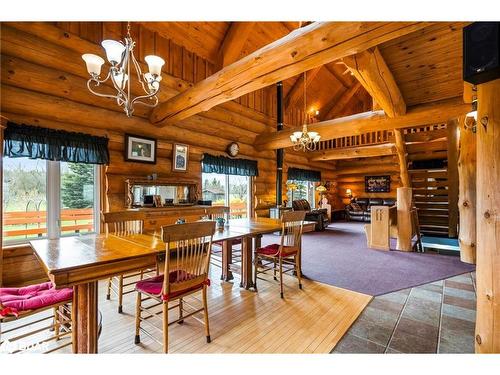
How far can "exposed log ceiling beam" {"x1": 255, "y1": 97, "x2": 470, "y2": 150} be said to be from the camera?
159 inches

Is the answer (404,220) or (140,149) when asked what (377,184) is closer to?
(404,220)

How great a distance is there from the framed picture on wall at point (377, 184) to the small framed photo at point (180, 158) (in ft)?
28.1

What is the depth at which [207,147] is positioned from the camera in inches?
221

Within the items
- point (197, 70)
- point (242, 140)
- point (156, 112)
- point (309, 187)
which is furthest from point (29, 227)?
point (309, 187)

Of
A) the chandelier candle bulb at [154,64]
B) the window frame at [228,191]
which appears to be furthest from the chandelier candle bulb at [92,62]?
the window frame at [228,191]

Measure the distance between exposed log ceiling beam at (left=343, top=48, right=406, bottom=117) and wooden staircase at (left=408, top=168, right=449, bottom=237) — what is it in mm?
2394

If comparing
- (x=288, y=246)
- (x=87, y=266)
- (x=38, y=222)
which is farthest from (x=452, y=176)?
(x=38, y=222)

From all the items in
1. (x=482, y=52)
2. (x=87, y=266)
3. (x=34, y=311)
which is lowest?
(x=34, y=311)

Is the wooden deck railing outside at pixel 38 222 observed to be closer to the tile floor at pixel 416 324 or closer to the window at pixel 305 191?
the tile floor at pixel 416 324

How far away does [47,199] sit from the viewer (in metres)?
3.46

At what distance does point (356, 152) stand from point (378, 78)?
201 inches

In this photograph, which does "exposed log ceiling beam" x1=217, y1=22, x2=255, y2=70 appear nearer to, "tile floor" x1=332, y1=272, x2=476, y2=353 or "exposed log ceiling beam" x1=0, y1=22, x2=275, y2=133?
"exposed log ceiling beam" x1=0, y1=22, x2=275, y2=133

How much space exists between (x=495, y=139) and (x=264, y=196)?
5.96 metres
